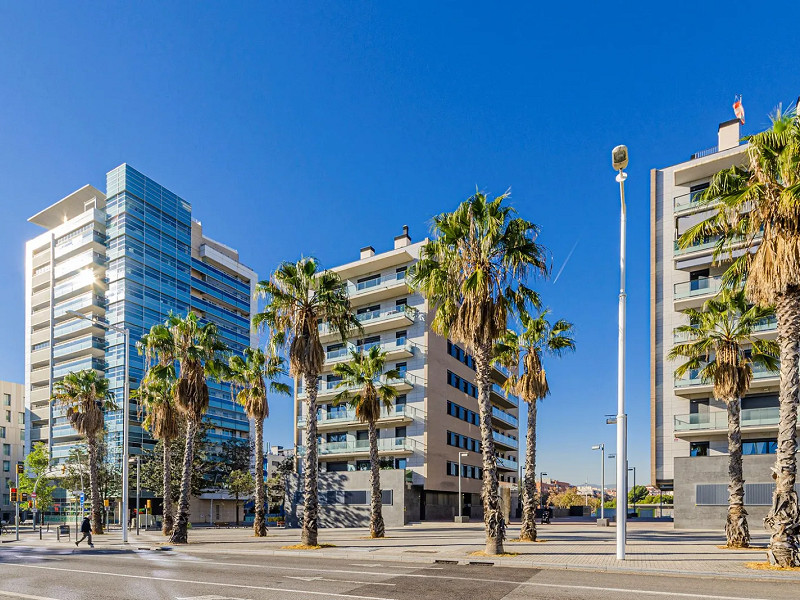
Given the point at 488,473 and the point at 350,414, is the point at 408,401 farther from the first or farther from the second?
the point at 488,473

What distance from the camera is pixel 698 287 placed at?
41.9 meters

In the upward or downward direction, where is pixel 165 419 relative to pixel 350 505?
upward

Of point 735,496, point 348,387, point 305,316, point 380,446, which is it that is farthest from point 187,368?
point 735,496

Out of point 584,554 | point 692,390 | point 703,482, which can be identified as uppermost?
point 692,390

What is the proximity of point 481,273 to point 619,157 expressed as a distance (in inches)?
235

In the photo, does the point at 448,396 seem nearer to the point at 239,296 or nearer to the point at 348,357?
the point at 348,357

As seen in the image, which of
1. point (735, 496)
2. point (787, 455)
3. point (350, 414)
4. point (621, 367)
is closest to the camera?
point (787, 455)

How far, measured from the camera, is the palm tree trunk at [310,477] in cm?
2505

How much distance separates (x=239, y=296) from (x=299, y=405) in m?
55.9

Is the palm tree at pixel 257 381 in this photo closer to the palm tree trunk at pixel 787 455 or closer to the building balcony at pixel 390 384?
the building balcony at pixel 390 384

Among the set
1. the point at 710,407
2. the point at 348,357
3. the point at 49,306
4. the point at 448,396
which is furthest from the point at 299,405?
the point at 49,306

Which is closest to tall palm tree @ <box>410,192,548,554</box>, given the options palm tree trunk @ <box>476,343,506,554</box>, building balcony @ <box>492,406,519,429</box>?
palm tree trunk @ <box>476,343,506,554</box>

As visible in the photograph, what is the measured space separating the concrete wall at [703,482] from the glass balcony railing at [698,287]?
40.4 ft

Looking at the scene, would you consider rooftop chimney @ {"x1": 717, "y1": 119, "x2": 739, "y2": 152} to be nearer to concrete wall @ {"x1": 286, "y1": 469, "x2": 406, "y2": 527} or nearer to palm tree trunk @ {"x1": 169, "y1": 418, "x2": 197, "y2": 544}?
concrete wall @ {"x1": 286, "y1": 469, "x2": 406, "y2": 527}
